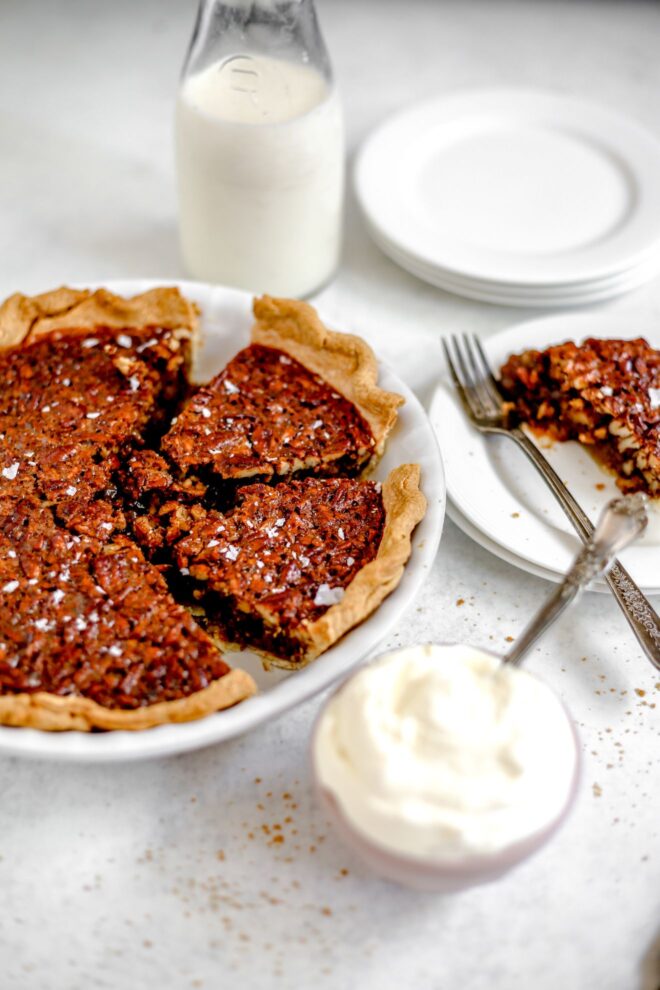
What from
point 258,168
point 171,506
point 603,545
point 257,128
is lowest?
point 171,506

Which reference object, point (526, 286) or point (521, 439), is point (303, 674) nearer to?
point (521, 439)

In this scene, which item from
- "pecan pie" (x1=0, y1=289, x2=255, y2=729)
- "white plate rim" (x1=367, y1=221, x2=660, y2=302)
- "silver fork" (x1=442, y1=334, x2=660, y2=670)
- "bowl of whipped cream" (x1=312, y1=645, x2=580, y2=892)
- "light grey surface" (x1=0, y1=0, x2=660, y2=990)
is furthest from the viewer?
"white plate rim" (x1=367, y1=221, x2=660, y2=302)

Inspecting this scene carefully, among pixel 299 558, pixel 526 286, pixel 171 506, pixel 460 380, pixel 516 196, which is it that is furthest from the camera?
pixel 516 196

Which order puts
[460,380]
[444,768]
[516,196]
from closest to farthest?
[444,768] < [460,380] < [516,196]

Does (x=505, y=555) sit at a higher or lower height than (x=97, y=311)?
lower

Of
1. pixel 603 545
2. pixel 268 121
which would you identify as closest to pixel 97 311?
pixel 268 121

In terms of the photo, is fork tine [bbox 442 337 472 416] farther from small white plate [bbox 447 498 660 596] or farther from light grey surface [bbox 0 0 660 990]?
small white plate [bbox 447 498 660 596]

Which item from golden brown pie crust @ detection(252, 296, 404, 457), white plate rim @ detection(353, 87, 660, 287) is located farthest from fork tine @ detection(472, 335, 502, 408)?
golden brown pie crust @ detection(252, 296, 404, 457)
